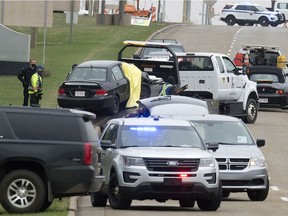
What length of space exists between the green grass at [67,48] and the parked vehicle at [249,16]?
8.90m

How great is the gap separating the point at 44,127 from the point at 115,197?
2.65m

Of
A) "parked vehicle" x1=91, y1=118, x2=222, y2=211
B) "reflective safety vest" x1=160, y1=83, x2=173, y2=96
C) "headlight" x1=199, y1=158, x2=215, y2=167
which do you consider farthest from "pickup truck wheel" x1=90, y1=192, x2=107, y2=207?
"reflective safety vest" x1=160, y1=83, x2=173, y2=96

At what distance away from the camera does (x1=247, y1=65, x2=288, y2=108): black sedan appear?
40.5 m

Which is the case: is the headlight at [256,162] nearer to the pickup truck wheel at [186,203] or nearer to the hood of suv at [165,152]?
the pickup truck wheel at [186,203]

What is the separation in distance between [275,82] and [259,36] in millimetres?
28681

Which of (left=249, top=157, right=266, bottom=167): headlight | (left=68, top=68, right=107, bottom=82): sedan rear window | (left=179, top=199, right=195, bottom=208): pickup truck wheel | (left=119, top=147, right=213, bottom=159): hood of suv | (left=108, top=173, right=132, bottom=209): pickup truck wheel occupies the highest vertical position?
(left=68, top=68, right=107, bottom=82): sedan rear window

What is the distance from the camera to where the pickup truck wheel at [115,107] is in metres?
31.5

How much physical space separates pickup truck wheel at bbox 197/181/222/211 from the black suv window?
3.01 m

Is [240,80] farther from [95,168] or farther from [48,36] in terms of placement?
[48,36]

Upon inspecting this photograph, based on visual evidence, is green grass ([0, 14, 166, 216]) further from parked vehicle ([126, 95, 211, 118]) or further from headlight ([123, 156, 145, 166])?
headlight ([123, 156, 145, 166])

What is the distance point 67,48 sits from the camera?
58344mm

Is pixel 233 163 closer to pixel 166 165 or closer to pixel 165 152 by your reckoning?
pixel 165 152

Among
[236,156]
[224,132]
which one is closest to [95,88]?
[224,132]

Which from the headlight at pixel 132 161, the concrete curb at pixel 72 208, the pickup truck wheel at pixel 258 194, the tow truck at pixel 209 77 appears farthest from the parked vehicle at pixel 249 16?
the headlight at pixel 132 161
